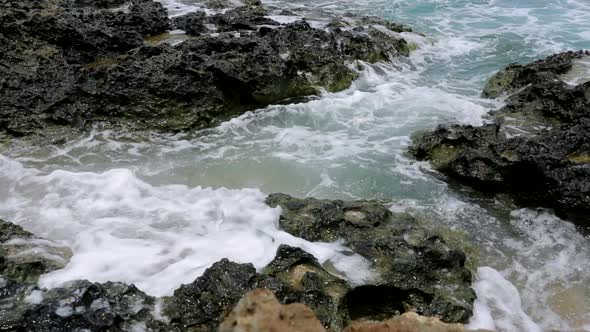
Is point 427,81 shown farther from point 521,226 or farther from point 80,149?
point 80,149

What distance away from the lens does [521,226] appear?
5.55 m

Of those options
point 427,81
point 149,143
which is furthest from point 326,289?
point 427,81

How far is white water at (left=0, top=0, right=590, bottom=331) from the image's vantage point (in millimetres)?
4508

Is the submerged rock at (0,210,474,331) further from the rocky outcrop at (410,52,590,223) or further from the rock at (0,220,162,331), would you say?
the rocky outcrop at (410,52,590,223)

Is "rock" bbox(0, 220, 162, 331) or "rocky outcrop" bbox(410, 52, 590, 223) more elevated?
"rock" bbox(0, 220, 162, 331)

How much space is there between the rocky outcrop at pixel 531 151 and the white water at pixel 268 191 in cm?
27

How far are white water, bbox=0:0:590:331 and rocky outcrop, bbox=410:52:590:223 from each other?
0.88 feet

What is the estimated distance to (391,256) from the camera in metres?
4.47

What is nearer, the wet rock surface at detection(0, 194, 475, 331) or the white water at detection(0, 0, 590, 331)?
the wet rock surface at detection(0, 194, 475, 331)

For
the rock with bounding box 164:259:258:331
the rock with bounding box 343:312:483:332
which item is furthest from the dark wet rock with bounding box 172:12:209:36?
the rock with bounding box 343:312:483:332

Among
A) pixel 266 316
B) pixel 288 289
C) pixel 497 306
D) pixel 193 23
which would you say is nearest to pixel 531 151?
pixel 497 306

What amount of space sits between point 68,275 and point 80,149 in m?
3.08

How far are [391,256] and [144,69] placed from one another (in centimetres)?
534

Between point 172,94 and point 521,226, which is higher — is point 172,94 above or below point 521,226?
above
